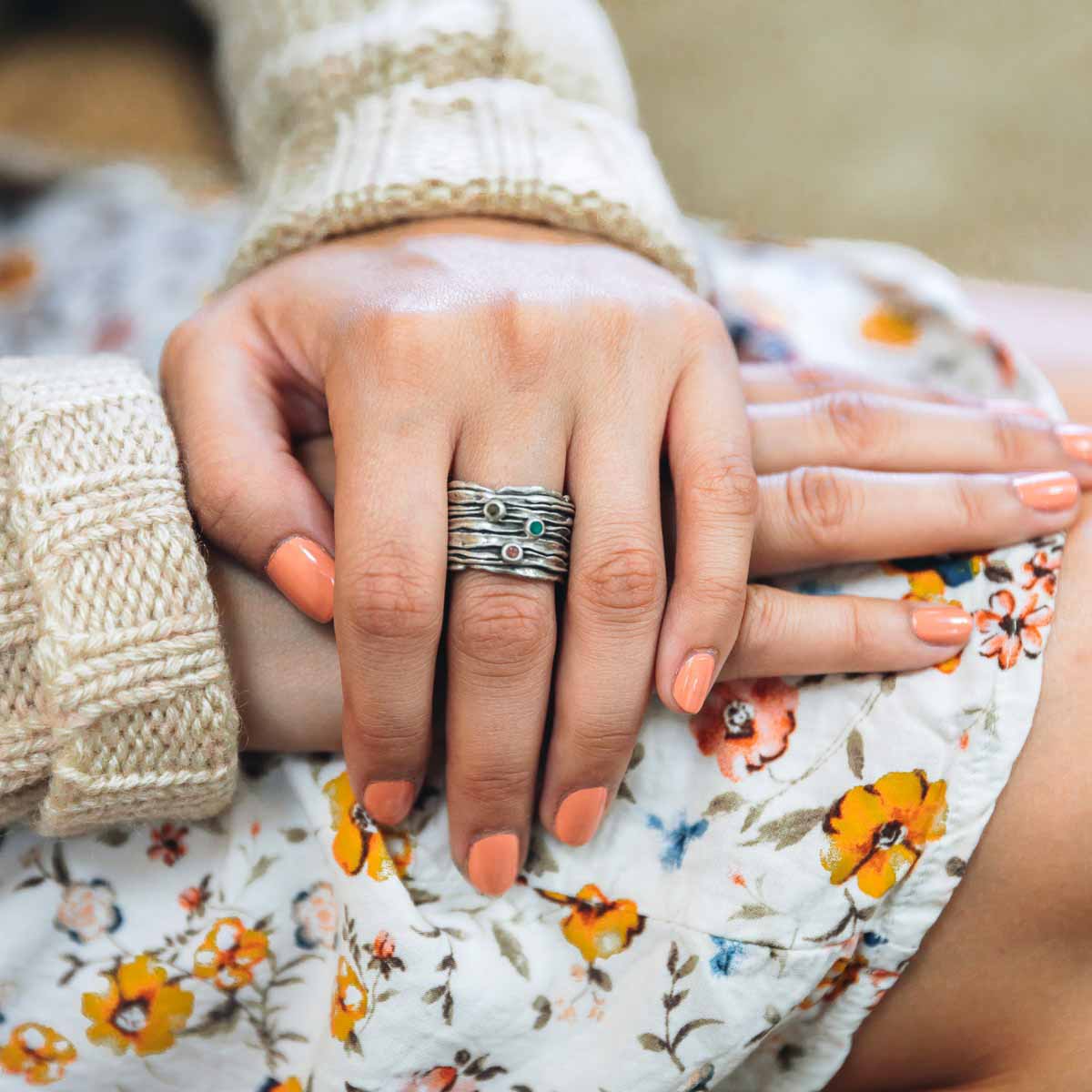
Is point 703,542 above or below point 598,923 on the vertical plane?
above

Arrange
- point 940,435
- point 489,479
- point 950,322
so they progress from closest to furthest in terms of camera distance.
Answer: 1. point 489,479
2. point 940,435
3. point 950,322

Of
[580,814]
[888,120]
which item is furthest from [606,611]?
[888,120]

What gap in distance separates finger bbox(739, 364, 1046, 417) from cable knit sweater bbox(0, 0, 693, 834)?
0.09 metres

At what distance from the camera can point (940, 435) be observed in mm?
644

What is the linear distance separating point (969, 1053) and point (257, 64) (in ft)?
2.91

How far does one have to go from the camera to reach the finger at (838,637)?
1.82ft

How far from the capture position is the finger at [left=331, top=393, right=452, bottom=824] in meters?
0.49

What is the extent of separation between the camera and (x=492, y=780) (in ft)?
1.73

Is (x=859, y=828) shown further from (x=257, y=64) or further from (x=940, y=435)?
(x=257, y=64)

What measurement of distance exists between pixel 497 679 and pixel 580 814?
0.10 metres

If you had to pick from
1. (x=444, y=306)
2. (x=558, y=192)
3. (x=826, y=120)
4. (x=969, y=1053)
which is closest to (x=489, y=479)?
(x=444, y=306)

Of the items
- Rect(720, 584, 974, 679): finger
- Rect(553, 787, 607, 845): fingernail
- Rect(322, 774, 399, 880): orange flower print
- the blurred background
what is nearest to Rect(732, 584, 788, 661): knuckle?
Rect(720, 584, 974, 679): finger

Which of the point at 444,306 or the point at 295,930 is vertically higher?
the point at 444,306

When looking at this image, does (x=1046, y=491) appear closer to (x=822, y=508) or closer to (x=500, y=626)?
(x=822, y=508)
